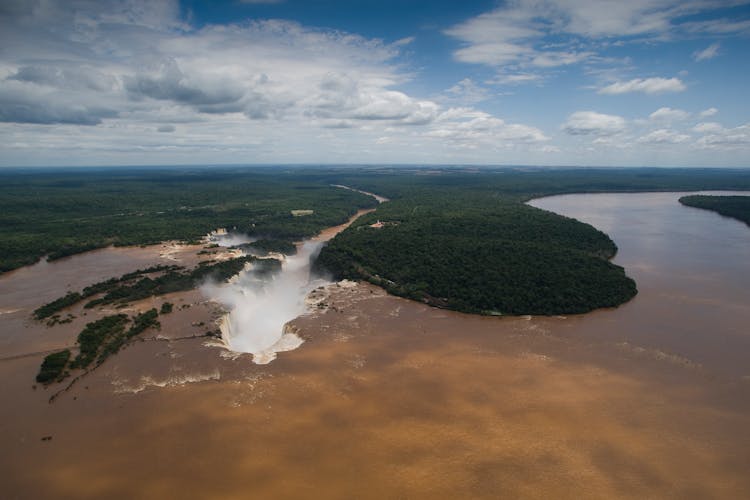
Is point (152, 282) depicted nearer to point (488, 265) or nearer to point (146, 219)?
point (488, 265)

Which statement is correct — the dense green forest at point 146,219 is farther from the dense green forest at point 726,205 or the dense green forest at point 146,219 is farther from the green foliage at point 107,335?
the dense green forest at point 726,205

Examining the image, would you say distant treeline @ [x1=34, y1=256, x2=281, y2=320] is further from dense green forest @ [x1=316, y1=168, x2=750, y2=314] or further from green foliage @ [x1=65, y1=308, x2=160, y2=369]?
dense green forest @ [x1=316, y1=168, x2=750, y2=314]

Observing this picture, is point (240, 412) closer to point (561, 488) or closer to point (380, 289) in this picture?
point (561, 488)

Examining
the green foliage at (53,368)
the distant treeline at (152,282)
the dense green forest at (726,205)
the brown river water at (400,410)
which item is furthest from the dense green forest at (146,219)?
the dense green forest at (726,205)

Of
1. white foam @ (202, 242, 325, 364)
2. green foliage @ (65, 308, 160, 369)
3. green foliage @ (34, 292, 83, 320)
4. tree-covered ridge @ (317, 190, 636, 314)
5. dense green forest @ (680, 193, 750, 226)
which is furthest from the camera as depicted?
dense green forest @ (680, 193, 750, 226)

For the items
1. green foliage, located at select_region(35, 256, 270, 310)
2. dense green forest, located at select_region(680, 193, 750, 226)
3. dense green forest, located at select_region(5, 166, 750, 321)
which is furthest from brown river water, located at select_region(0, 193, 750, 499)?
dense green forest, located at select_region(680, 193, 750, 226)

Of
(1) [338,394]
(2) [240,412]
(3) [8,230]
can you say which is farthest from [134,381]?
(3) [8,230]
